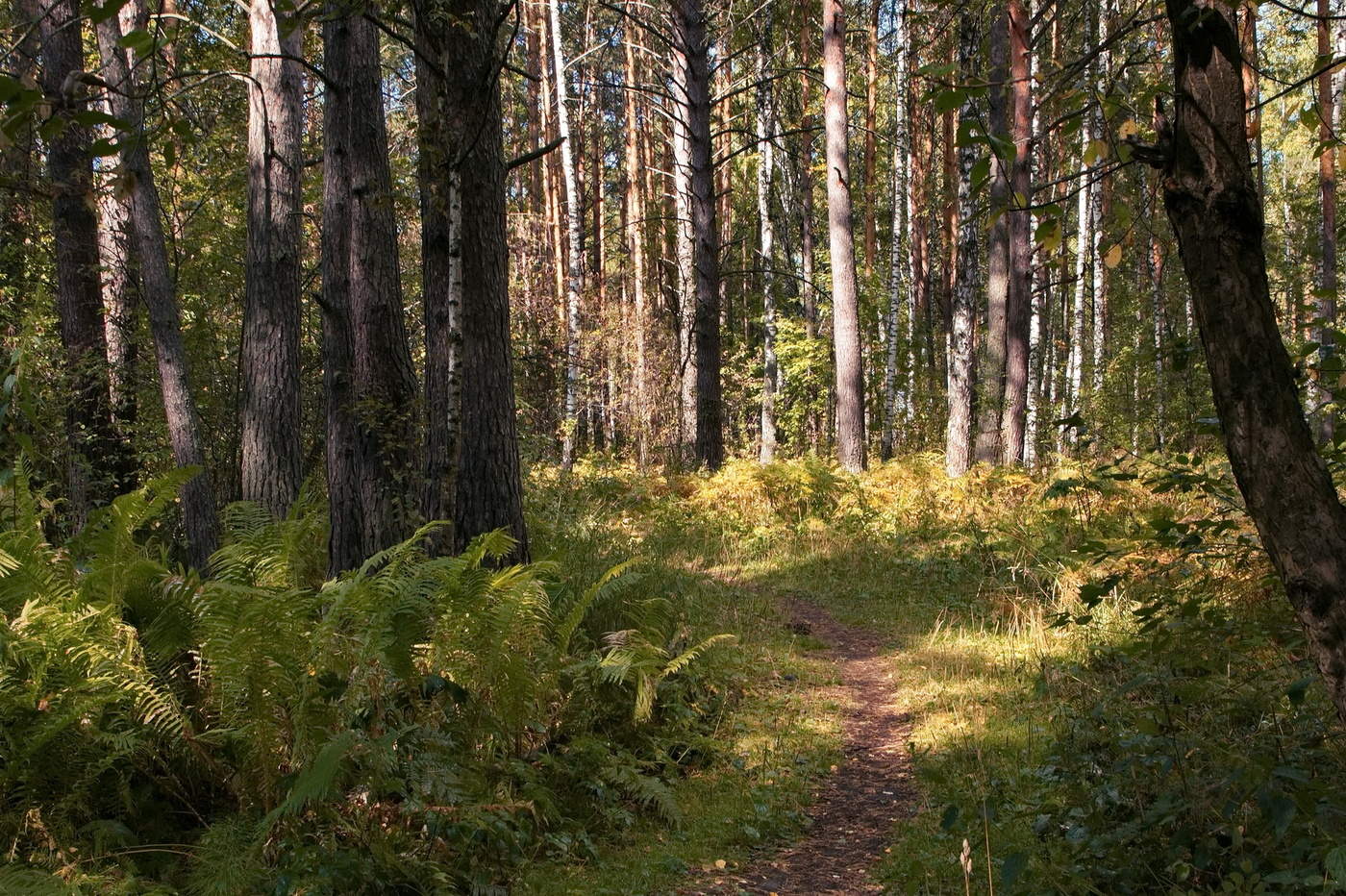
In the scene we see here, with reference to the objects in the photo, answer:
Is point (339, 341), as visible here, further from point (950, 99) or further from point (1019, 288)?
point (1019, 288)

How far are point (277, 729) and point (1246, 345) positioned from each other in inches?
141

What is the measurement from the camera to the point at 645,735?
16.5 ft

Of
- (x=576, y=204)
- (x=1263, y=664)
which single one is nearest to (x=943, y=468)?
(x=576, y=204)

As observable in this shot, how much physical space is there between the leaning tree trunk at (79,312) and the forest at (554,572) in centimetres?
6

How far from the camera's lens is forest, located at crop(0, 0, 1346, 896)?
2.71 m

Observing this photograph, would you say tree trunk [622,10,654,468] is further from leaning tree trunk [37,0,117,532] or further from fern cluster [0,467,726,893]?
fern cluster [0,467,726,893]

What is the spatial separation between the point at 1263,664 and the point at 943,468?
9.41 metres

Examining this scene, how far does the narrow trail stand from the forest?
0.03m

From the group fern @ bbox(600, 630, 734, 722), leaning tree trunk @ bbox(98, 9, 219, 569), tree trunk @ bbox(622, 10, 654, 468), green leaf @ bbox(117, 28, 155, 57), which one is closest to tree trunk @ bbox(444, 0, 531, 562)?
fern @ bbox(600, 630, 734, 722)

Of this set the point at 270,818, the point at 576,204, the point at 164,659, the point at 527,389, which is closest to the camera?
the point at 270,818

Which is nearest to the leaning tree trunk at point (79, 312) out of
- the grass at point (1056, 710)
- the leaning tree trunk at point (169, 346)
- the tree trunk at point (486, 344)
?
the leaning tree trunk at point (169, 346)

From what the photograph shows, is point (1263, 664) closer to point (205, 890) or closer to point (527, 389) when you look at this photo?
point (205, 890)

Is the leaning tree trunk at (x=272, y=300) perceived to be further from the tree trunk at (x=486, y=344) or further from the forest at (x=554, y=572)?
the tree trunk at (x=486, y=344)

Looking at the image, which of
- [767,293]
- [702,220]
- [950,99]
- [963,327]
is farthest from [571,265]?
[950,99]
